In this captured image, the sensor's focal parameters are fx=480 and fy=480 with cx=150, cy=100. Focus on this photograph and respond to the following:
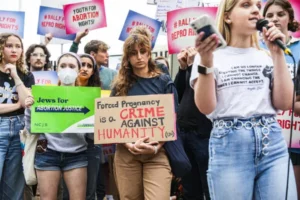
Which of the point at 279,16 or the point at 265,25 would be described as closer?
the point at 265,25

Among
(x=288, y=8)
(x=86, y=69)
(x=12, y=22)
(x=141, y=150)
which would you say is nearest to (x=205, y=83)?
(x=141, y=150)

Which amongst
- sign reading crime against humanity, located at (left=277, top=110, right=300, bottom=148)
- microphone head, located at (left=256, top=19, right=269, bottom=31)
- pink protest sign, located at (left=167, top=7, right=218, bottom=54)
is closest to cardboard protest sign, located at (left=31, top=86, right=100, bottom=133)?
pink protest sign, located at (left=167, top=7, right=218, bottom=54)

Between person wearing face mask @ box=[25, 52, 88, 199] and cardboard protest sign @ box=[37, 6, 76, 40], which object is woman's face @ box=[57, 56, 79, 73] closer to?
person wearing face mask @ box=[25, 52, 88, 199]

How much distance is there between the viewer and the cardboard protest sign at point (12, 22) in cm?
668

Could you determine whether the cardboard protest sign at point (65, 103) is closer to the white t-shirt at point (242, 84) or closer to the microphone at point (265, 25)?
the white t-shirt at point (242, 84)

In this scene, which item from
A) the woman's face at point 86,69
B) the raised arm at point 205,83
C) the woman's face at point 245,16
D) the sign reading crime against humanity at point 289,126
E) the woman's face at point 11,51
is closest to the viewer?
the raised arm at point 205,83

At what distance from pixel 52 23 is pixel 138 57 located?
375 cm

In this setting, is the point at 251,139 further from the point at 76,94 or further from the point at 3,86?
the point at 3,86

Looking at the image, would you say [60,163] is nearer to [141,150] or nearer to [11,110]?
[11,110]

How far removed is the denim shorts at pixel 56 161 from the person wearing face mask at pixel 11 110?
49 cm

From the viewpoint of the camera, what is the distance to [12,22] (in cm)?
671

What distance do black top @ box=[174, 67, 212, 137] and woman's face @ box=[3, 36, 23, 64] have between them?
5.17 feet

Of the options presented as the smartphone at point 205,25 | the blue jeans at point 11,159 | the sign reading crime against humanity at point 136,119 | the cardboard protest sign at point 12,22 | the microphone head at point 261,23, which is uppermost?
the cardboard protest sign at point 12,22

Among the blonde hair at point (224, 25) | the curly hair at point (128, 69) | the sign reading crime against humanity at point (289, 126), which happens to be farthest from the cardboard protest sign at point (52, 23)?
the blonde hair at point (224, 25)
